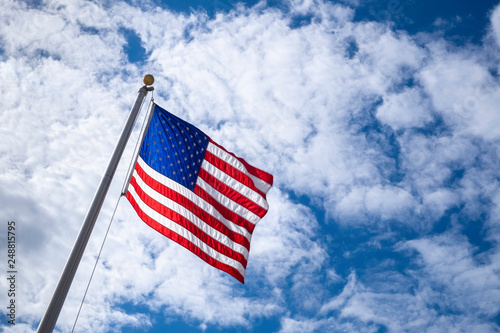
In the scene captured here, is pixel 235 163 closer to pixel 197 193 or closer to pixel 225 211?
pixel 225 211

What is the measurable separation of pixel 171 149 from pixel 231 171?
2.07 meters

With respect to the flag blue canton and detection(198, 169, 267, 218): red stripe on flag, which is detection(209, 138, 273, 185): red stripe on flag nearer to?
detection(198, 169, 267, 218): red stripe on flag

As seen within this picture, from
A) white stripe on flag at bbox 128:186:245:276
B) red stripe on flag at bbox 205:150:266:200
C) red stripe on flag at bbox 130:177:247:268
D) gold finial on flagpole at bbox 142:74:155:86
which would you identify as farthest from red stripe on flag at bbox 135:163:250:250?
gold finial on flagpole at bbox 142:74:155:86

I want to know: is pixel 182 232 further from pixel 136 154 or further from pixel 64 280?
pixel 64 280

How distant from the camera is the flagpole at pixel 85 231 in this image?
754 centimetres

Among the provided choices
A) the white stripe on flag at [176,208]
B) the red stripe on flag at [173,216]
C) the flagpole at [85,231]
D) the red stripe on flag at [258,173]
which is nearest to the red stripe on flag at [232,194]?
the red stripe on flag at [258,173]

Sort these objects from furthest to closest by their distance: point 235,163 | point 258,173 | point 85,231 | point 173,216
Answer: point 258,173, point 235,163, point 173,216, point 85,231

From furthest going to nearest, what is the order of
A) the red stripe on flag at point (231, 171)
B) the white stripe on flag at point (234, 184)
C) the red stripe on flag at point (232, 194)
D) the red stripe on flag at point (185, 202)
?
the red stripe on flag at point (231, 171), the white stripe on flag at point (234, 184), the red stripe on flag at point (232, 194), the red stripe on flag at point (185, 202)

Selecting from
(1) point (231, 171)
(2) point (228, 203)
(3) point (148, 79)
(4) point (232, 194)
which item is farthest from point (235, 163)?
(3) point (148, 79)

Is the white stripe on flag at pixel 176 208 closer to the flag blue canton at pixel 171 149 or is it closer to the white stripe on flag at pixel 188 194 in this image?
the white stripe on flag at pixel 188 194

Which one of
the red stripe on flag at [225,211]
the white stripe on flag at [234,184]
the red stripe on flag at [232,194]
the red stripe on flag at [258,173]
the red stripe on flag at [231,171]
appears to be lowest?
the red stripe on flag at [225,211]

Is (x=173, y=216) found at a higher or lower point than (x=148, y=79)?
lower

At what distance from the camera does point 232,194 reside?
1313cm

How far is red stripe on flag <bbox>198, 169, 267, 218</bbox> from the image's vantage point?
1287cm
